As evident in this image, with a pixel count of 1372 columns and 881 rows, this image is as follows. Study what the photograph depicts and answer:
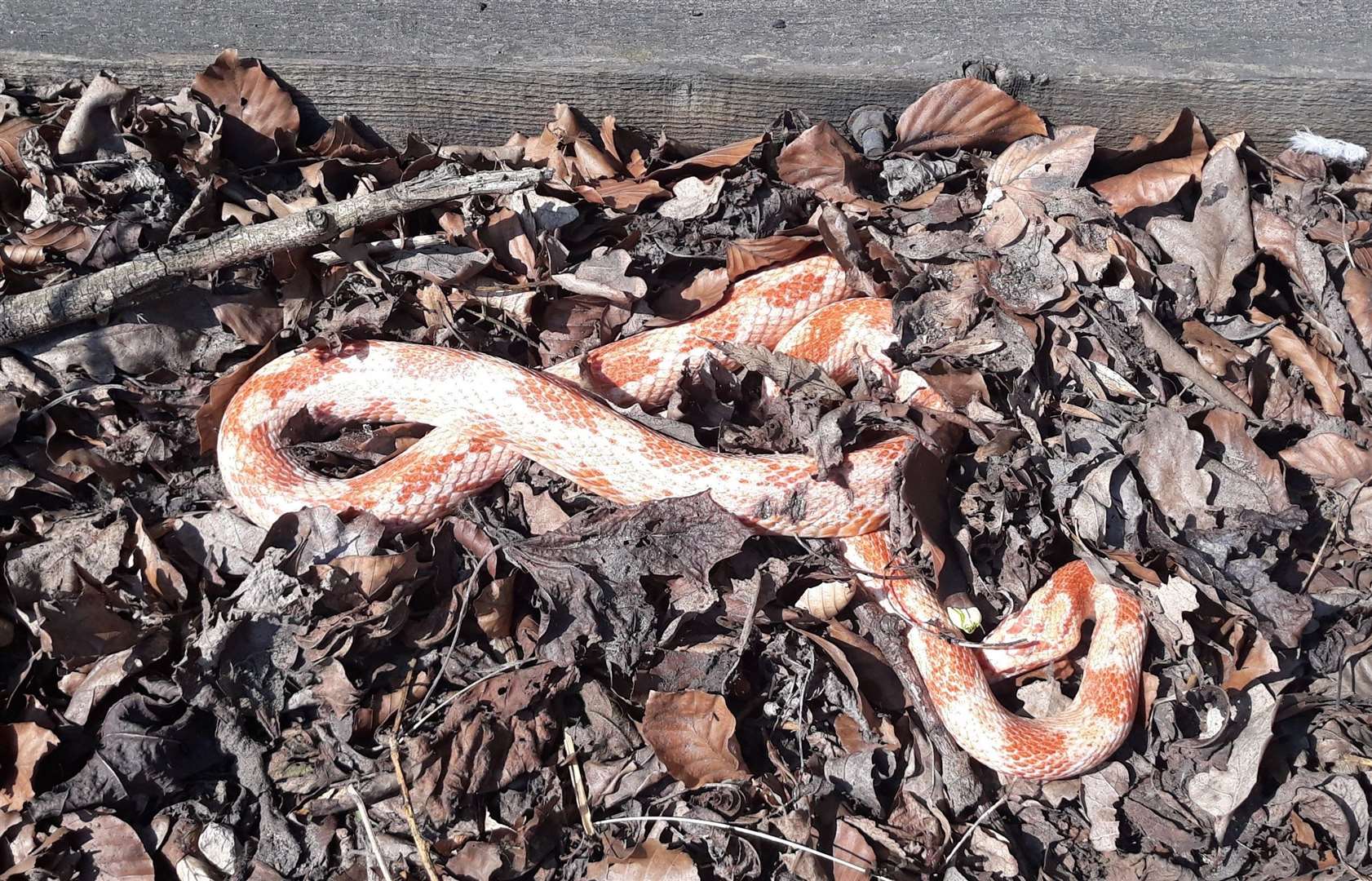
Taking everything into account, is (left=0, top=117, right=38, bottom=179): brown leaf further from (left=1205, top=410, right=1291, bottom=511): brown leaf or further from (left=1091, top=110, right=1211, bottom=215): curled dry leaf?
(left=1205, top=410, right=1291, bottom=511): brown leaf

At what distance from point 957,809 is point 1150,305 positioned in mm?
2315

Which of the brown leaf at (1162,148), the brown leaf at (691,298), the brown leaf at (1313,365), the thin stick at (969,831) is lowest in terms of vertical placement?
the thin stick at (969,831)

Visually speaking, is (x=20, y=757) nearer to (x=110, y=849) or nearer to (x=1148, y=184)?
(x=110, y=849)

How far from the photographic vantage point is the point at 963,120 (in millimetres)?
4148

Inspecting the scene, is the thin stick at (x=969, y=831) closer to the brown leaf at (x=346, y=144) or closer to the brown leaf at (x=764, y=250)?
the brown leaf at (x=764, y=250)

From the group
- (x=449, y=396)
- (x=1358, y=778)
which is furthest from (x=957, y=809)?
(x=449, y=396)

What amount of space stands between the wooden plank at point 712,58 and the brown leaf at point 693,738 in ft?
8.73

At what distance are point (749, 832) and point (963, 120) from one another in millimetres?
3269

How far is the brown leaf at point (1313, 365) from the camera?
388cm

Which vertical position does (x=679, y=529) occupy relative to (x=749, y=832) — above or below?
above

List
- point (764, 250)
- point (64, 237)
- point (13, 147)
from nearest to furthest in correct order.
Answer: point (64, 237) → point (13, 147) → point (764, 250)

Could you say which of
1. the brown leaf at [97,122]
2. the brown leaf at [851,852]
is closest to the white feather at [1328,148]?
the brown leaf at [851,852]

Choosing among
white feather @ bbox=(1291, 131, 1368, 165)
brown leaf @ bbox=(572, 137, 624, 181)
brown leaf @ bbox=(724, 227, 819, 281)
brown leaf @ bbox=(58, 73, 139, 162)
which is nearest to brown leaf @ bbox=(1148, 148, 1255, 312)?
white feather @ bbox=(1291, 131, 1368, 165)

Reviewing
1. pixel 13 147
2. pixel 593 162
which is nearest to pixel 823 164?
pixel 593 162
